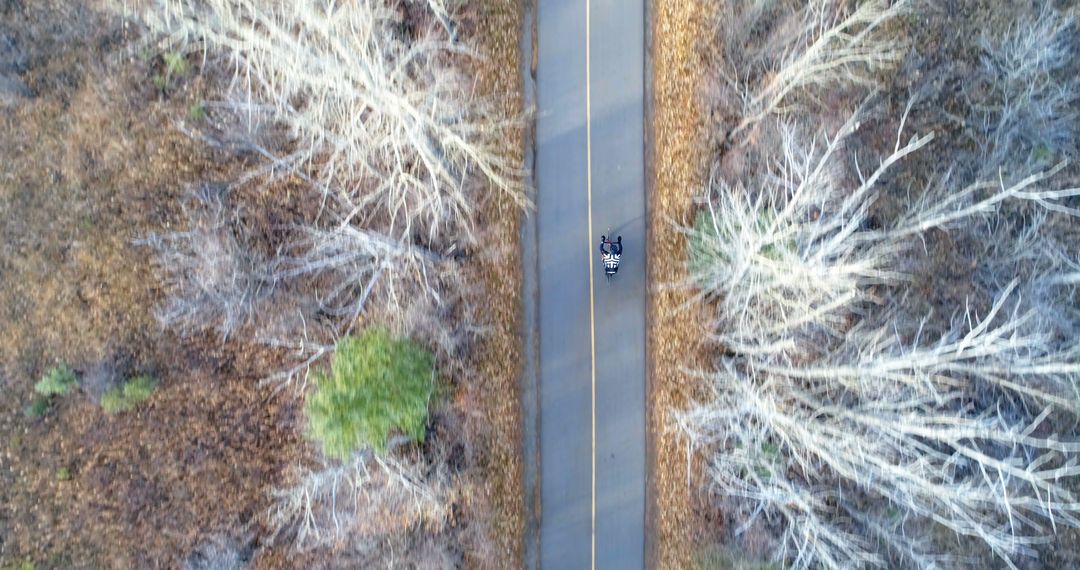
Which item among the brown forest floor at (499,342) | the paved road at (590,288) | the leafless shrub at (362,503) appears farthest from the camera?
the paved road at (590,288)

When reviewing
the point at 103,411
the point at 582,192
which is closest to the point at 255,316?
the point at 103,411

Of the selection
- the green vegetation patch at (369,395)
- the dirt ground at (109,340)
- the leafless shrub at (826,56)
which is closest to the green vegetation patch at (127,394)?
the dirt ground at (109,340)

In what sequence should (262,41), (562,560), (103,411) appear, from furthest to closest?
(562,560) < (103,411) < (262,41)

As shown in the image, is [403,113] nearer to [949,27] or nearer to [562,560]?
[562,560]

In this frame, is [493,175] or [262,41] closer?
[262,41]

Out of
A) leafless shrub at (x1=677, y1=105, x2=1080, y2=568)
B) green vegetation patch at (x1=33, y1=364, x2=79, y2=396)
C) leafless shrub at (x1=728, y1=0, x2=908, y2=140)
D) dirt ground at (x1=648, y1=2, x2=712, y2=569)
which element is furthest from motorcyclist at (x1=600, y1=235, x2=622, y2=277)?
green vegetation patch at (x1=33, y1=364, x2=79, y2=396)

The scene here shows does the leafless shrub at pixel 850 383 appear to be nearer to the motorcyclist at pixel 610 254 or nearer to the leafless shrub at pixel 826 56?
the leafless shrub at pixel 826 56
